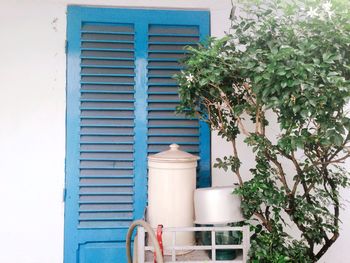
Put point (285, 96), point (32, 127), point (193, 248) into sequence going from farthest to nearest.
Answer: point (32, 127) → point (193, 248) → point (285, 96)

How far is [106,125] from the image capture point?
82.7 inches

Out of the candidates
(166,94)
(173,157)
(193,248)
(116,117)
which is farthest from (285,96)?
(116,117)

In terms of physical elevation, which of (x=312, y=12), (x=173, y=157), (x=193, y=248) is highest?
(x=312, y=12)

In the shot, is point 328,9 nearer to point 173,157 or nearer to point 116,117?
point 173,157

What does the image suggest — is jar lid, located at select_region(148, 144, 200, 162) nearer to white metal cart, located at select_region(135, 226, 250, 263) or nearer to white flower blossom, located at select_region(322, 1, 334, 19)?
white metal cart, located at select_region(135, 226, 250, 263)

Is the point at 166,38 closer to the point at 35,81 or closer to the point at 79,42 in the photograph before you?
the point at 79,42

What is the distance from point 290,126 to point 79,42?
4.50 ft

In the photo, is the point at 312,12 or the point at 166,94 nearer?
the point at 312,12

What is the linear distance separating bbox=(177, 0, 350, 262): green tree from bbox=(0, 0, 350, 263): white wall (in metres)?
0.84

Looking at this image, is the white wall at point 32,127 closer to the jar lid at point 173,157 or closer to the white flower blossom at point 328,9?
the jar lid at point 173,157

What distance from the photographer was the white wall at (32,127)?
2.05 meters

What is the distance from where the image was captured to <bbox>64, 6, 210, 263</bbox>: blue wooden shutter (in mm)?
2062

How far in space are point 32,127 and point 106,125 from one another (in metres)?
0.45

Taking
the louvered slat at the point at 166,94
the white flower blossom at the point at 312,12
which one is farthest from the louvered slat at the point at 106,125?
the white flower blossom at the point at 312,12
